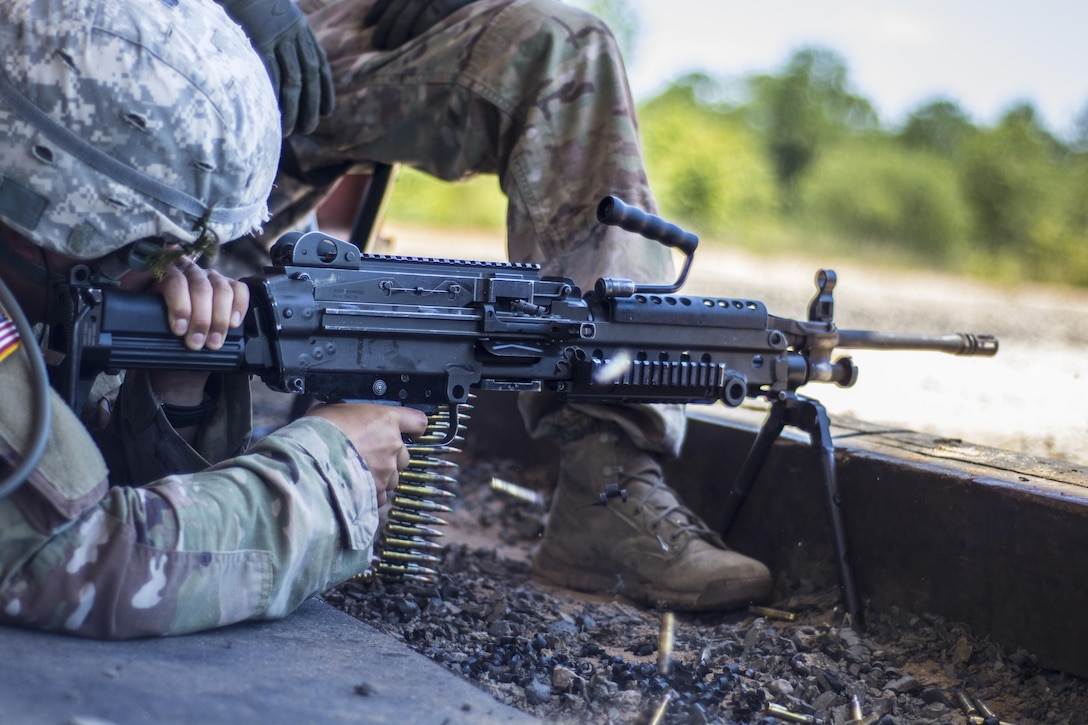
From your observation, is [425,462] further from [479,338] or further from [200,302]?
[200,302]

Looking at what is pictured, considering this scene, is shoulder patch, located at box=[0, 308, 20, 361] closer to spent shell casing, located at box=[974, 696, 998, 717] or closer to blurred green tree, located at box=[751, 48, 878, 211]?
spent shell casing, located at box=[974, 696, 998, 717]

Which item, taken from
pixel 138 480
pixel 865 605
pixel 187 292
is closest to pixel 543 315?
pixel 187 292

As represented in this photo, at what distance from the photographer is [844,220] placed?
103ft

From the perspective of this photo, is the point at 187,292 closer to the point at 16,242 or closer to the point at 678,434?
the point at 16,242

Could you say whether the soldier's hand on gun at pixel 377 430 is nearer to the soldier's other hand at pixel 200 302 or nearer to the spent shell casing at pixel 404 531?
the soldier's other hand at pixel 200 302

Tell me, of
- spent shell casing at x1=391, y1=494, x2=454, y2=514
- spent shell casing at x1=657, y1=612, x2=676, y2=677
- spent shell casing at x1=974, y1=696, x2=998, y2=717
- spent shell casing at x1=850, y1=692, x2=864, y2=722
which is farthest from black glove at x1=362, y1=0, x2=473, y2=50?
spent shell casing at x1=974, y1=696, x2=998, y2=717

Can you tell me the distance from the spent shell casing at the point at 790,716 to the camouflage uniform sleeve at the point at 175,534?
0.92m

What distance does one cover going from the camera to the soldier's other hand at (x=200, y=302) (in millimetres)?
2141

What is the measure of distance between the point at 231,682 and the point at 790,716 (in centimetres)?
116

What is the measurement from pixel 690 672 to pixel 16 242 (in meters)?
1.66

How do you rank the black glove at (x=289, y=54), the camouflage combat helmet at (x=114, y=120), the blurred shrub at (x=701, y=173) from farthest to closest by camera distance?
the blurred shrub at (x=701, y=173)
the black glove at (x=289, y=54)
the camouflage combat helmet at (x=114, y=120)

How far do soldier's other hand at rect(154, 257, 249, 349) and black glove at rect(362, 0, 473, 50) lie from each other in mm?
1499

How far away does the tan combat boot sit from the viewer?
3.08 m

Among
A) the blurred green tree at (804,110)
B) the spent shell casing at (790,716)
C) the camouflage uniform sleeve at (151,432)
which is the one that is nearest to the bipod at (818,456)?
the spent shell casing at (790,716)
